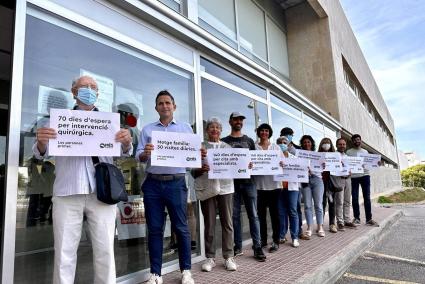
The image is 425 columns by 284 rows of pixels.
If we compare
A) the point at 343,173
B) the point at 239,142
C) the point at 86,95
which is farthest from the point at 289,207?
the point at 86,95

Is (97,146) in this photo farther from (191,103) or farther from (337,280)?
(337,280)

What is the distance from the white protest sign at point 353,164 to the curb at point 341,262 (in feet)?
4.12

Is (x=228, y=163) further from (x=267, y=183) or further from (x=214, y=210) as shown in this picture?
(x=267, y=183)

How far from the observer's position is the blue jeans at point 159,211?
11.3 feet

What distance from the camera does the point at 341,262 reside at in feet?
15.8

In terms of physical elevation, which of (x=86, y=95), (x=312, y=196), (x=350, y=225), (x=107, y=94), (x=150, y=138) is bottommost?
(x=350, y=225)

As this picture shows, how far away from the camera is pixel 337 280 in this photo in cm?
440

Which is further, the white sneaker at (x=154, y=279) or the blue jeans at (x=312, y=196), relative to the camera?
the blue jeans at (x=312, y=196)

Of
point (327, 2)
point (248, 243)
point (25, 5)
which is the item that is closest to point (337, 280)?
point (248, 243)

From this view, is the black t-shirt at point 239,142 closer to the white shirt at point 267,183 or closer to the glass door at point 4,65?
the white shirt at point 267,183

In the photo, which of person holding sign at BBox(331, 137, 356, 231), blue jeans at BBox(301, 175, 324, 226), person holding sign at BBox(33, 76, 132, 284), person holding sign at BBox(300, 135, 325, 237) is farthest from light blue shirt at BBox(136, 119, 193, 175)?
person holding sign at BBox(331, 137, 356, 231)

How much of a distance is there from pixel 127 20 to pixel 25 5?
4.27ft

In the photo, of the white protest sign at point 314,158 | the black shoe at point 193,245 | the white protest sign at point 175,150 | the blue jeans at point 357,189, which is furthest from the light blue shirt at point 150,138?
the blue jeans at point 357,189

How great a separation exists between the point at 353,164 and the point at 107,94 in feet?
17.5
